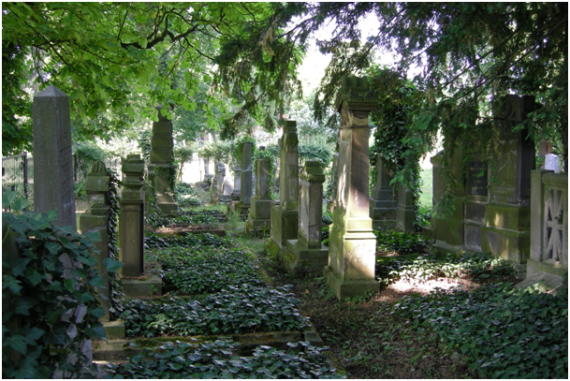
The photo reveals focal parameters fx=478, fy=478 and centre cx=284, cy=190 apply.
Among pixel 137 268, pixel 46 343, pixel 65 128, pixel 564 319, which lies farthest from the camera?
pixel 137 268

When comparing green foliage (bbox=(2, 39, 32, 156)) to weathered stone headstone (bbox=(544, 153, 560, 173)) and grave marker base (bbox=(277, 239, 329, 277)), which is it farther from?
weathered stone headstone (bbox=(544, 153, 560, 173))

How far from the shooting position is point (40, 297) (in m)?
2.49

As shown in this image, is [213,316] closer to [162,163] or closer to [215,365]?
[215,365]

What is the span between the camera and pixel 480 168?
27.0 ft

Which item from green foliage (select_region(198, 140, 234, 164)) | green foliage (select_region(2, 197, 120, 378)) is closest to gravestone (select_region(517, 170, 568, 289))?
green foliage (select_region(2, 197, 120, 378))

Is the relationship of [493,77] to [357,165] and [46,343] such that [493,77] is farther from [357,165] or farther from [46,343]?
[46,343]

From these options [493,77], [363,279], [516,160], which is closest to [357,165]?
[363,279]

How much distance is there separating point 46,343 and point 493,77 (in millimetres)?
5275

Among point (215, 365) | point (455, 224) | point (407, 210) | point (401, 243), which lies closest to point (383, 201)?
point (407, 210)

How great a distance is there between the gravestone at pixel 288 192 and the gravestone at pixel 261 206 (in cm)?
209

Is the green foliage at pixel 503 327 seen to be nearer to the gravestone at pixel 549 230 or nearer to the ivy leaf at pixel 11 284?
the gravestone at pixel 549 230

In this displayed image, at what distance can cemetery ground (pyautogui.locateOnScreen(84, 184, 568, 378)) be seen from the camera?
12.8 ft

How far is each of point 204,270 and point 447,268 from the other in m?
3.73

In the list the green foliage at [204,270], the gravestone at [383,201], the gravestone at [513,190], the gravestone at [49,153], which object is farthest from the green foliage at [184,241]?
the gravestone at [49,153]
